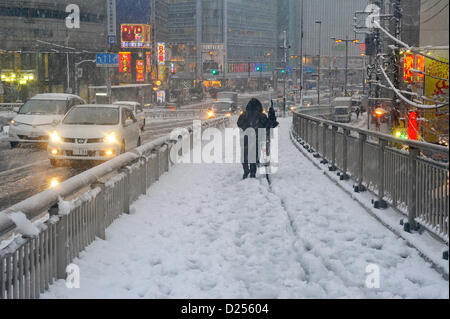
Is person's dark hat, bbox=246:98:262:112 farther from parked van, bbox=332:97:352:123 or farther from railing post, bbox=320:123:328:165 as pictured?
parked van, bbox=332:97:352:123

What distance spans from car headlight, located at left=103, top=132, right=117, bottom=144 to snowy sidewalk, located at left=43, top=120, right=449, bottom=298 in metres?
4.79

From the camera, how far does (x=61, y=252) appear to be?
6160 mm

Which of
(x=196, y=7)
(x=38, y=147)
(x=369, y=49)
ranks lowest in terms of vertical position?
(x=38, y=147)

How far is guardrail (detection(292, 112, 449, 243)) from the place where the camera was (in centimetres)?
702

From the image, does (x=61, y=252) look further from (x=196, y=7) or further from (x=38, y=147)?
(x=196, y=7)

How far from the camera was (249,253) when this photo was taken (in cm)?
739

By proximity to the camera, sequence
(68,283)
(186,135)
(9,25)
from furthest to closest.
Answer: (9,25) → (186,135) → (68,283)

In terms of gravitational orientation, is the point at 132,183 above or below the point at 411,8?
below

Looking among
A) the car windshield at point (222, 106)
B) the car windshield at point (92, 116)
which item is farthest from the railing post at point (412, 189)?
the car windshield at point (222, 106)

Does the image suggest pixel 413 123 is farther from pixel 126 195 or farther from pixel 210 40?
pixel 210 40

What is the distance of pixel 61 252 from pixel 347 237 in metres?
3.81

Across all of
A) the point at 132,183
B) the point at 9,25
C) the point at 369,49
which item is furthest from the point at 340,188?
the point at 9,25

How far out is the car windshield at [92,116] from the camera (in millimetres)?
17250

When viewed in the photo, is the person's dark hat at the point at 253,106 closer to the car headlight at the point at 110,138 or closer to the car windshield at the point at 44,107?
the car headlight at the point at 110,138
